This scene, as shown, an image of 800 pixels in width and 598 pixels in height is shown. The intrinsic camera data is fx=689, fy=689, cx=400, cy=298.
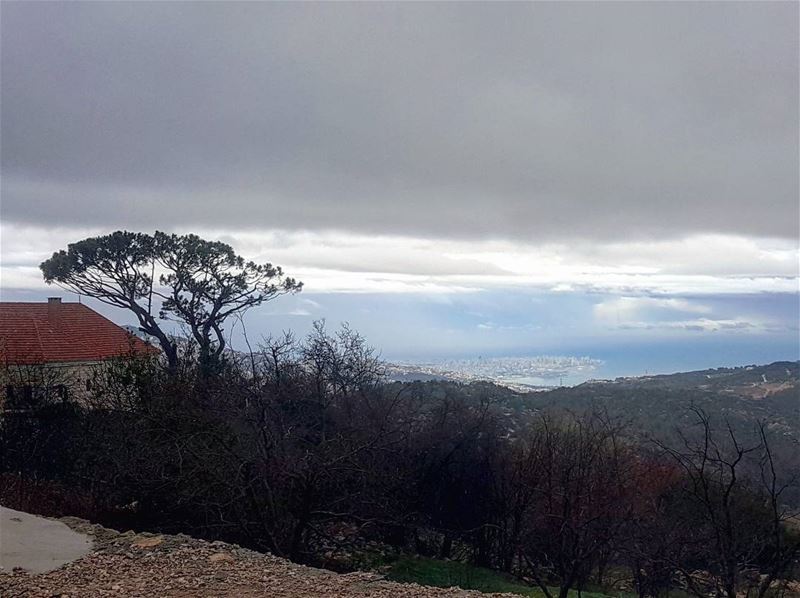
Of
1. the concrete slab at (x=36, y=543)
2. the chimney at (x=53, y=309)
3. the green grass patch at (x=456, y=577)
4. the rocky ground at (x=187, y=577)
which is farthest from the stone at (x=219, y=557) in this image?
the chimney at (x=53, y=309)

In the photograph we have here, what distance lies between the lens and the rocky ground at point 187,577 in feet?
20.4

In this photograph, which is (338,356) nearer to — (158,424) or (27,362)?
(158,424)

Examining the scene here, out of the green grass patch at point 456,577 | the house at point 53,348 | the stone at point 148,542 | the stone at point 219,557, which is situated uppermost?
the house at point 53,348

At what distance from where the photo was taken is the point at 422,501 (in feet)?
51.3

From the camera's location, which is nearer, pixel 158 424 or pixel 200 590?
pixel 200 590

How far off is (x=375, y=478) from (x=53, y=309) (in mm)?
15368

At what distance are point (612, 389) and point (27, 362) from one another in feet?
94.9

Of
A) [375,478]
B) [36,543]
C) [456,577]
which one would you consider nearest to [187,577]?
[36,543]

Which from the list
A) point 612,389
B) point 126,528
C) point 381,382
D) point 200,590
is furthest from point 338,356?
point 612,389

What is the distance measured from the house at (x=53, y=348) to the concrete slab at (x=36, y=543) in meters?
6.01

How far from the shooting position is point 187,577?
661 centimetres

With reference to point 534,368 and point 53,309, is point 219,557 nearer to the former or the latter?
point 53,309

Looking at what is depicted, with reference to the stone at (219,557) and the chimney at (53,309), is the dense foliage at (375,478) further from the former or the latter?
the chimney at (53,309)

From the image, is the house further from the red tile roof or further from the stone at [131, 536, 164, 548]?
the stone at [131, 536, 164, 548]
